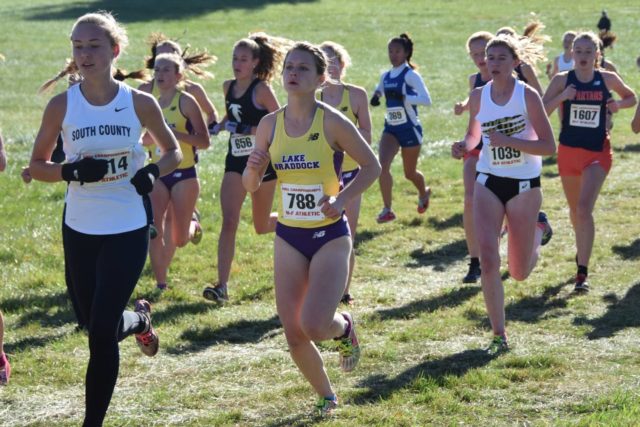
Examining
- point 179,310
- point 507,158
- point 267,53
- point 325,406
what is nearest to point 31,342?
point 179,310

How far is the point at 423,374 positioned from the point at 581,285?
2836 mm

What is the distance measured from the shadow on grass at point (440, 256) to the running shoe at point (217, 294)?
220cm

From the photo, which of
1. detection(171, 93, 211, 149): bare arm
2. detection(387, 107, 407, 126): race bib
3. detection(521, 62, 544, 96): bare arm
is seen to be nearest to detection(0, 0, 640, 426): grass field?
detection(387, 107, 407, 126): race bib

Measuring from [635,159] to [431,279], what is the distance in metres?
7.50

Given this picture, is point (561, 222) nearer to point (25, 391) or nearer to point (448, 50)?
point (25, 391)

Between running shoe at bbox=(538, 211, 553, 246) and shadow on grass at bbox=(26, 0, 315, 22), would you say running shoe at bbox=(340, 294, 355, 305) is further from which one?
shadow on grass at bbox=(26, 0, 315, 22)

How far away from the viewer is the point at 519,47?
754 centimetres

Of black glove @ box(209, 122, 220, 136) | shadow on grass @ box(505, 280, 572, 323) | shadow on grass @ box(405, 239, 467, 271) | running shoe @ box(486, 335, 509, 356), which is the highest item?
black glove @ box(209, 122, 220, 136)

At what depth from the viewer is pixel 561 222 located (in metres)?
12.2

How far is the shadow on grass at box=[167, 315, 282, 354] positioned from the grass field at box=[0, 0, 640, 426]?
0.02 metres

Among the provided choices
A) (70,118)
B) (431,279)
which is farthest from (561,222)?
(70,118)

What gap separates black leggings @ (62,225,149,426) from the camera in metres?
5.35

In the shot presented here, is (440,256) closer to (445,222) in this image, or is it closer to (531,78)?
(445,222)

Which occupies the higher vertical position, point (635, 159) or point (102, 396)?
point (102, 396)
